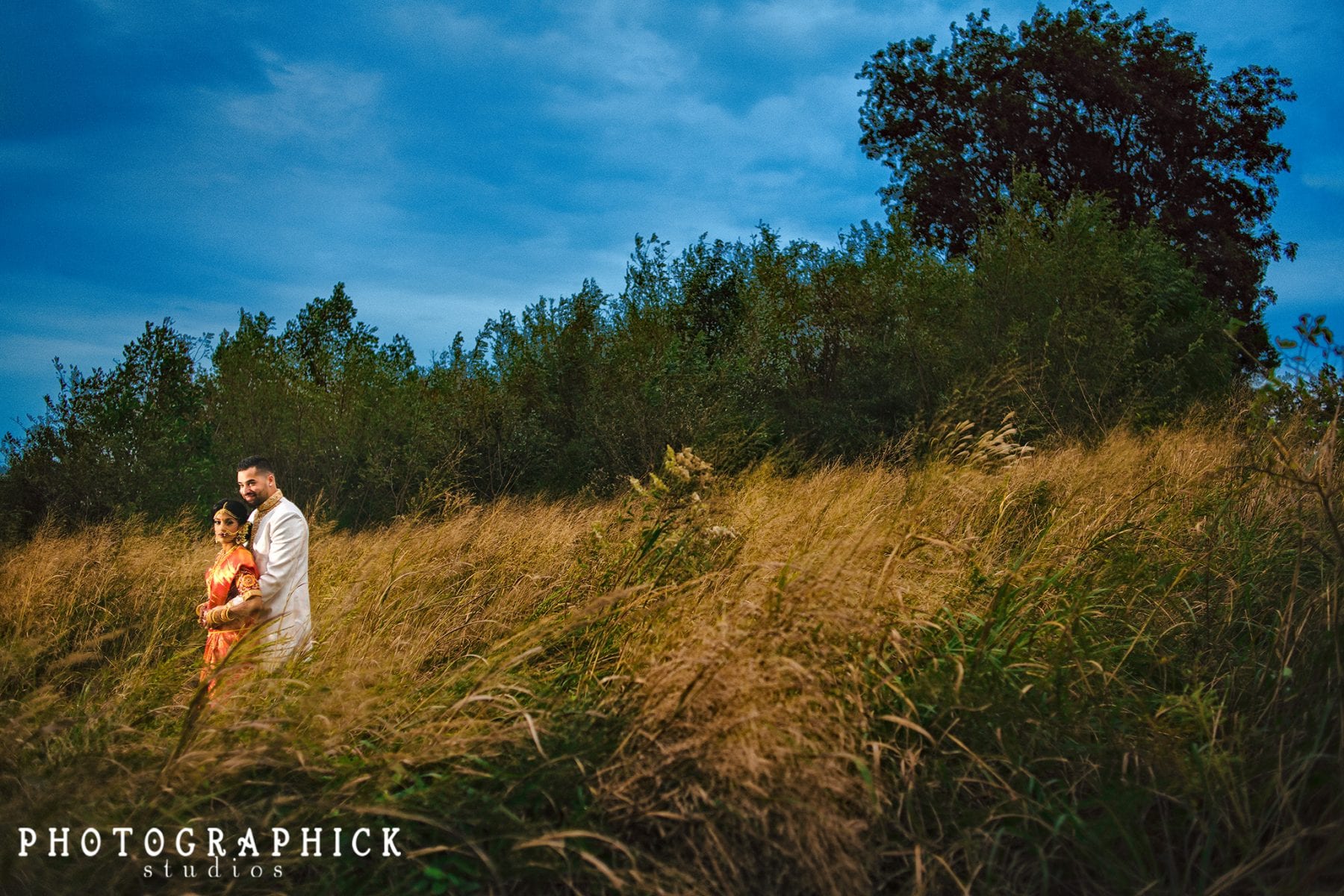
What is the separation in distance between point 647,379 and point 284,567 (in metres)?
14.6

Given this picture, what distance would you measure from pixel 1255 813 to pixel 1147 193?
25479 mm

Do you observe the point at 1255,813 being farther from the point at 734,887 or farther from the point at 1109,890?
the point at 734,887

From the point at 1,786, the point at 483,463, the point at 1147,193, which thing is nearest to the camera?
the point at 1,786

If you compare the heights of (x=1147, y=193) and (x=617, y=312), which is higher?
(x=1147, y=193)

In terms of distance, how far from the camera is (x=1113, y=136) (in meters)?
24.0

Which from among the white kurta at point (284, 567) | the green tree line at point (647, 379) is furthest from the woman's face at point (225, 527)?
the green tree line at point (647, 379)

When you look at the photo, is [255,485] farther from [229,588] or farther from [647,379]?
[647,379]

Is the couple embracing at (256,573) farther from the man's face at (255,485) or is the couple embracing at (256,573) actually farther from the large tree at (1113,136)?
the large tree at (1113,136)

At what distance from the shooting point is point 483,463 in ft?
69.2

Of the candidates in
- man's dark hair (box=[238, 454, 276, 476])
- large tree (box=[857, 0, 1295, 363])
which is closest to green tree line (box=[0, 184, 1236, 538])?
large tree (box=[857, 0, 1295, 363])

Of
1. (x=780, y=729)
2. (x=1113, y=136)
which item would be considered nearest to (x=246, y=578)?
(x=780, y=729)

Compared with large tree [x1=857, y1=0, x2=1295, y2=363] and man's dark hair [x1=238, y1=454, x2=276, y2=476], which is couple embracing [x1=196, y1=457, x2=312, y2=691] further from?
large tree [x1=857, y1=0, x2=1295, y2=363]

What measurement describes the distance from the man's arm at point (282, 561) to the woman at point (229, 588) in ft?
0.24

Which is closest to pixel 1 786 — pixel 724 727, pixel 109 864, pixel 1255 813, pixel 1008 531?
pixel 109 864
